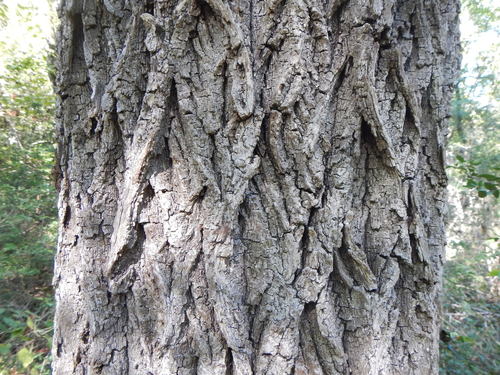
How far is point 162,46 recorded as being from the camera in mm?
789

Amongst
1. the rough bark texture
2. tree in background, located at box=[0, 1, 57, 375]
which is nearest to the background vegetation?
tree in background, located at box=[0, 1, 57, 375]

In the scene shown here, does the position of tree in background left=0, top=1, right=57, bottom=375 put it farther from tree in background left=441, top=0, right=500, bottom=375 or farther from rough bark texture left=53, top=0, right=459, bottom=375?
tree in background left=441, top=0, right=500, bottom=375

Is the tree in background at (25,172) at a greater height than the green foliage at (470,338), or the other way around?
the tree in background at (25,172)

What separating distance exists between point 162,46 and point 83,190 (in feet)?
1.64

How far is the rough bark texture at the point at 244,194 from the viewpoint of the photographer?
784mm

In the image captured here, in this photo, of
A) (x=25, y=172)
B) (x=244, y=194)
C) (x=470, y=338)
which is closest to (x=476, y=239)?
(x=470, y=338)

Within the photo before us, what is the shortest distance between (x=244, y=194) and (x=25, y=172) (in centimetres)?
476

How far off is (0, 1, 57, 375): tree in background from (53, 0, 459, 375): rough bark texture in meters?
3.25

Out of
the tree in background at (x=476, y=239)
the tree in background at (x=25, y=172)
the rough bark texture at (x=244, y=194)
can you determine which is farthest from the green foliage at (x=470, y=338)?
the tree in background at (x=25, y=172)

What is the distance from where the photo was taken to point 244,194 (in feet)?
2.57

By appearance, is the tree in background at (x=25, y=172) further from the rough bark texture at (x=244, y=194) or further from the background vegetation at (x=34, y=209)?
the rough bark texture at (x=244, y=194)

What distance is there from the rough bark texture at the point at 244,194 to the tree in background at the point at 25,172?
3.25 meters

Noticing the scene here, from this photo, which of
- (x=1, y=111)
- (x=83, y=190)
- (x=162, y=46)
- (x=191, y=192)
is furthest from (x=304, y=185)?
(x=1, y=111)

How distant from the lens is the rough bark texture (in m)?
0.78
